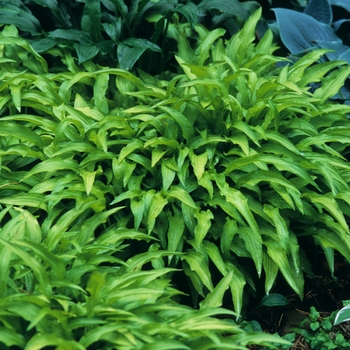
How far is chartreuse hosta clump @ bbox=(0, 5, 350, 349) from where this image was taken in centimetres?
282

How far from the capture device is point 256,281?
3273 millimetres

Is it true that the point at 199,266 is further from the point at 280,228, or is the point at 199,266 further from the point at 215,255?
the point at 280,228

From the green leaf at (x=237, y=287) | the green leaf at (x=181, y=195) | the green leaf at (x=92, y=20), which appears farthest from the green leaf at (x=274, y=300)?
the green leaf at (x=92, y=20)

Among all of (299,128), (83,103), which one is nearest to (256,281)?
(299,128)

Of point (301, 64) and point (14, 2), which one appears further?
point (14, 2)

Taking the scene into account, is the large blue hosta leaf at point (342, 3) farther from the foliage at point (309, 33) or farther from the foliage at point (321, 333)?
the foliage at point (321, 333)

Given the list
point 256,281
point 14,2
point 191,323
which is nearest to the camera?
point 191,323

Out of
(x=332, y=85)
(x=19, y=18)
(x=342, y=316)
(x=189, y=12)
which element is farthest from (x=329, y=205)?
(x=19, y=18)

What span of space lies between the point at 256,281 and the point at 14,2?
2.41 meters

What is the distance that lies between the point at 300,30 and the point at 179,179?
1781 millimetres

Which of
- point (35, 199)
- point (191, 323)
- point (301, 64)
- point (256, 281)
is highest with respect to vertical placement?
point (301, 64)

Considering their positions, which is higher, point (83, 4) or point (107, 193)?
point (83, 4)

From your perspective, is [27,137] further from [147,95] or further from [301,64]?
[301,64]

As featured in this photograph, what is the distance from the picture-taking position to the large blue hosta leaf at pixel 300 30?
426 cm
